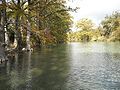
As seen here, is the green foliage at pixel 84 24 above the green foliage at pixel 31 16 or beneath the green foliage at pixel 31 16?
above

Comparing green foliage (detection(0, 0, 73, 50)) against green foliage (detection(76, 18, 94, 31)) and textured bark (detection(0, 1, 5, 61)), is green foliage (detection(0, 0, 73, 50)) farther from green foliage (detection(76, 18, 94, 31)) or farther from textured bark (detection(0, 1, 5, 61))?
green foliage (detection(76, 18, 94, 31))

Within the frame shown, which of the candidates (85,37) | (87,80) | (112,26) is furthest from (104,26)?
(87,80)

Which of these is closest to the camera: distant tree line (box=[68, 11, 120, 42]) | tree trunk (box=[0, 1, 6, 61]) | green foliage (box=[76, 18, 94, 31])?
tree trunk (box=[0, 1, 6, 61])

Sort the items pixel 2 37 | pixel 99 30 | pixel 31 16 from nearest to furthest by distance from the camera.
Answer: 1. pixel 2 37
2. pixel 31 16
3. pixel 99 30

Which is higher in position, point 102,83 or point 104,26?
point 104,26

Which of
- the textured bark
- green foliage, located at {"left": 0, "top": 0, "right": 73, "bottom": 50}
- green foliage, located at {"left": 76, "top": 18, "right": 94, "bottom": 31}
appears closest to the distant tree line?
green foliage, located at {"left": 76, "top": 18, "right": 94, "bottom": 31}

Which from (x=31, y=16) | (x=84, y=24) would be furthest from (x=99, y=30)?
(x=31, y=16)

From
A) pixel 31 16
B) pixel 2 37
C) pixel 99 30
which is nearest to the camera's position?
pixel 2 37

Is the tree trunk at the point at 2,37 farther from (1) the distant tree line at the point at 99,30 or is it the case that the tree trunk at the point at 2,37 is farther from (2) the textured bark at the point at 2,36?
(1) the distant tree line at the point at 99,30

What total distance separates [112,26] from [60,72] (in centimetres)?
12003

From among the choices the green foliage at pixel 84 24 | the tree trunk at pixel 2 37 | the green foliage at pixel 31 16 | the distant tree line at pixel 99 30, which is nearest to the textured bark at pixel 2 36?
the tree trunk at pixel 2 37

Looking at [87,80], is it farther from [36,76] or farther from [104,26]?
[104,26]

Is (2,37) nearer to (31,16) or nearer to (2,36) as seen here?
(2,36)

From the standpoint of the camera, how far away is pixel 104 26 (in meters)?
145
